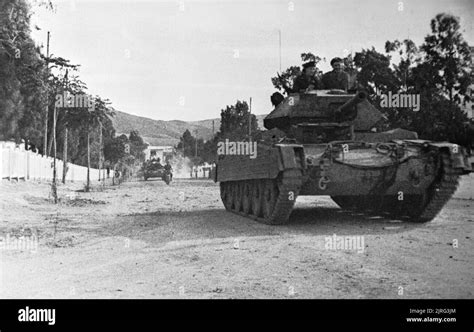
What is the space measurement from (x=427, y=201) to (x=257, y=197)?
10.3 ft

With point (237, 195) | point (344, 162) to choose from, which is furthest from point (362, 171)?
point (237, 195)

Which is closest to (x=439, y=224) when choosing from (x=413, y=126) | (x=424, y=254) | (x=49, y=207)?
(x=424, y=254)

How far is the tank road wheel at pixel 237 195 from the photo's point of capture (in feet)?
42.0

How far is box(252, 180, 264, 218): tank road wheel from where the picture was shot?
10.9 metres

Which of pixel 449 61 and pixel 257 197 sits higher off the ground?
pixel 449 61

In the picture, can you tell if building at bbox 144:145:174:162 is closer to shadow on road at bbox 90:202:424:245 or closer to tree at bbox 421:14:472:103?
shadow on road at bbox 90:202:424:245

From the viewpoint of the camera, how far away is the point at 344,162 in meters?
9.41
